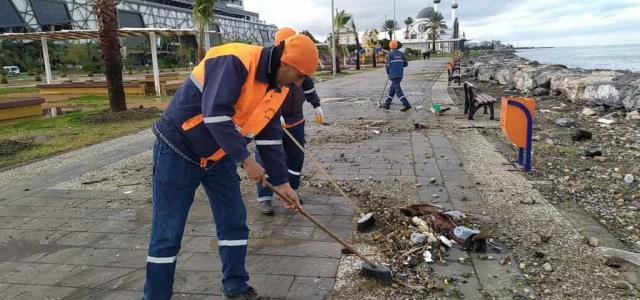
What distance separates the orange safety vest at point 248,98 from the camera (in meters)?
2.53

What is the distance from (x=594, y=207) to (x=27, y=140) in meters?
10.2

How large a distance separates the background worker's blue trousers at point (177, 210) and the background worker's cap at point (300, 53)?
0.75 m

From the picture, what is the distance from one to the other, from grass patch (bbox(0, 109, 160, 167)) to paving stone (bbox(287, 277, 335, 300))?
21.6ft

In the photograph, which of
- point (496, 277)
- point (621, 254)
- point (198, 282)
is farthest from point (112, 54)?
point (621, 254)

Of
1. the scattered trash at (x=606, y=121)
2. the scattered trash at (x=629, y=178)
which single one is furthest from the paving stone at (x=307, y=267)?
the scattered trash at (x=606, y=121)

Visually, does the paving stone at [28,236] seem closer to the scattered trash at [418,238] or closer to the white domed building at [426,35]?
the scattered trash at [418,238]

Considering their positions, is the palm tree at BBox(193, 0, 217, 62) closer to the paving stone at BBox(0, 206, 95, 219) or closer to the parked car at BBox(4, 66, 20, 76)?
the paving stone at BBox(0, 206, 95, 219)

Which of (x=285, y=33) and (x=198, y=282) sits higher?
(x=285, y=33)

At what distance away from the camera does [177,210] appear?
8.80ft

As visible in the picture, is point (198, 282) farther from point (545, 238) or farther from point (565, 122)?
point (565, 122)

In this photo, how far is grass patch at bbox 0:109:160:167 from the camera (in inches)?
336

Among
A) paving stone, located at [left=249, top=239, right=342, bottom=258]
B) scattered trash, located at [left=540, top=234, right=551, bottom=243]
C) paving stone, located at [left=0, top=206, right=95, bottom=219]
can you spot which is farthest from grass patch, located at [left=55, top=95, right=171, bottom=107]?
scattered trash, located at [left=540, top=234, right=551, bottom=243]

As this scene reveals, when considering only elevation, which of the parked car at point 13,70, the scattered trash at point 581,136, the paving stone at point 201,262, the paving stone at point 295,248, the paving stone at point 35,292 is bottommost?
the paving stone at point 35,292

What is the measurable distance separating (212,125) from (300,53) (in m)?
0.62
